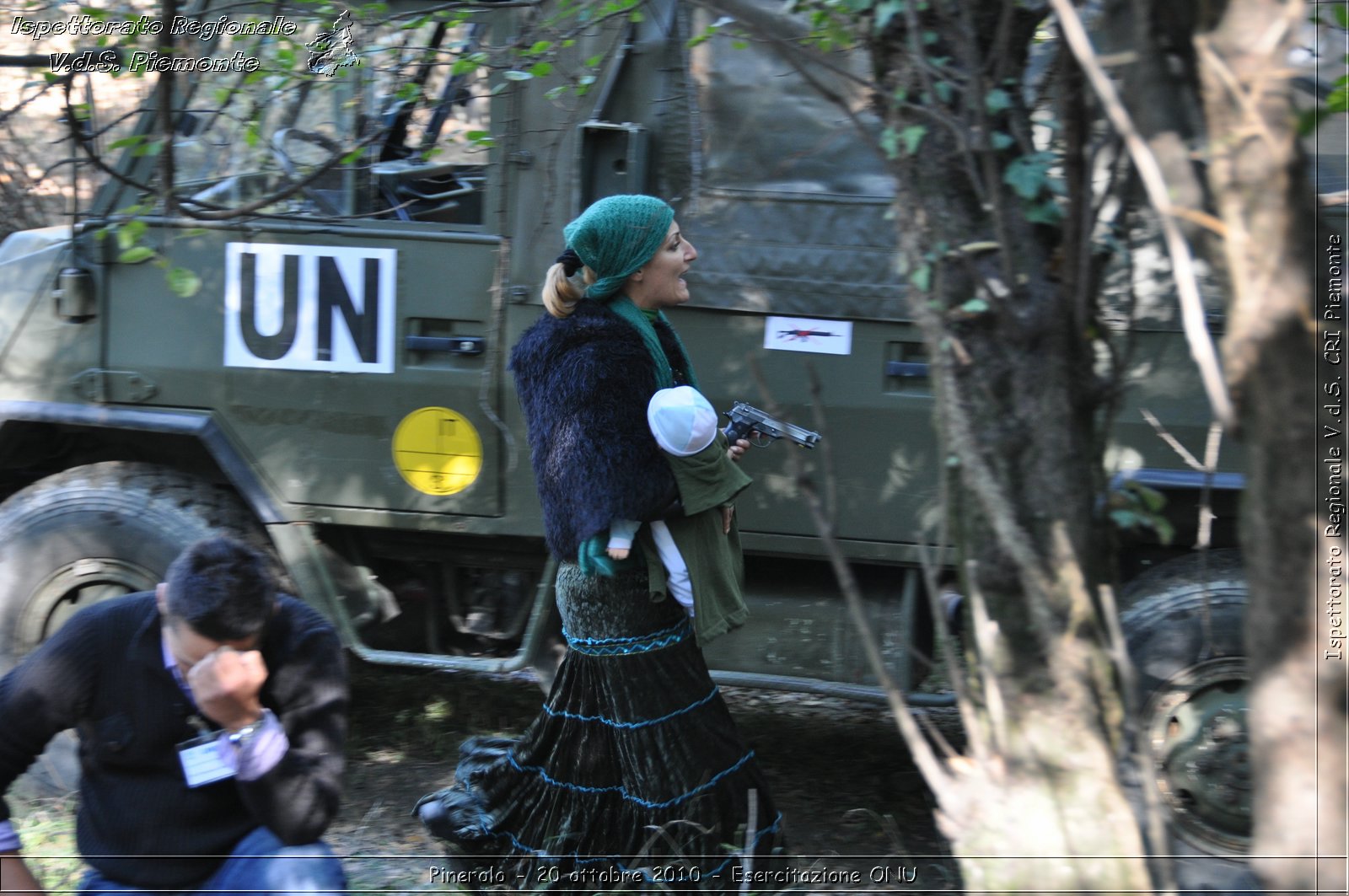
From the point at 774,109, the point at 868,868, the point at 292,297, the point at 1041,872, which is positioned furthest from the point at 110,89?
the point at 1041,872

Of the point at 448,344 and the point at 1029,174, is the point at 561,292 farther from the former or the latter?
the point at 1029,174

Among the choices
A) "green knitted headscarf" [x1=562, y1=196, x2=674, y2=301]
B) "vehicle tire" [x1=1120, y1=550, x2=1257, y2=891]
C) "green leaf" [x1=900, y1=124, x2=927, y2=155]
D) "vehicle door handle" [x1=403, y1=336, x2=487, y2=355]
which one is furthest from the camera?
"vehicle door handle" [x1=403, y1=336, x2=487, y2=355]

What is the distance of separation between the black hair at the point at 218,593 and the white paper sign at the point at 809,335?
165 centimetres

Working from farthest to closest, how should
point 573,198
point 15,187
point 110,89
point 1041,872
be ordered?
1. point 15,187
2. point 110,89
3. point 573,198
4. point 1041,872

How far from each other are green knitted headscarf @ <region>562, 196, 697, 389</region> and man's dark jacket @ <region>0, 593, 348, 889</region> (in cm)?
103

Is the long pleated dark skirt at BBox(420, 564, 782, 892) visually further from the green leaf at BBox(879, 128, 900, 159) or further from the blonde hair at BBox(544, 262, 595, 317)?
the green leaf at BBox(879, 128, 900, 159)

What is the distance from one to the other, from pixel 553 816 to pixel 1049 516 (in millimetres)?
1767

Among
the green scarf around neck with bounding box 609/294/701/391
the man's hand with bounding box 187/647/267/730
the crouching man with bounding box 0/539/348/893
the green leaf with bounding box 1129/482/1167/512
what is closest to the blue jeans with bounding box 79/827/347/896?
the crouching man with bounding box 0/539/348/893

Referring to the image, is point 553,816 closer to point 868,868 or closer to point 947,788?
point 868,868

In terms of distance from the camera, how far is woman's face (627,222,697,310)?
9.73 ft

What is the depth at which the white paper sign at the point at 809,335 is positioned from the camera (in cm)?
338

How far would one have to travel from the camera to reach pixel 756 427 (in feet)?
10.0

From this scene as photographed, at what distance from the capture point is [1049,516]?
1.98 metres

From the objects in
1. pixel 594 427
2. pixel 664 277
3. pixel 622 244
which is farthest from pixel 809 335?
pixel 594 427
